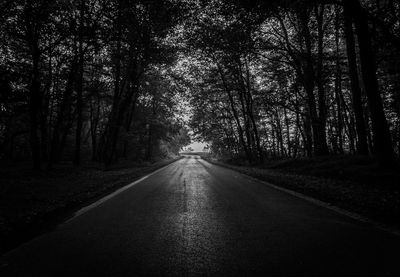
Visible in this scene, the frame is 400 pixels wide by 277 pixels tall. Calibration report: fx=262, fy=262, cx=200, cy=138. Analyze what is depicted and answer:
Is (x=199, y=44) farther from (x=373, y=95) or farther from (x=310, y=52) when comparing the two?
(x=373, y=95)

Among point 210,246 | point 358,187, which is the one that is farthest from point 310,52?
point 210,246

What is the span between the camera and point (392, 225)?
4367 millimetres

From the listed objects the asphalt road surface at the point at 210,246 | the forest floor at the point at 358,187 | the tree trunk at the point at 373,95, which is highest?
the tree trunk at the point at 373,95

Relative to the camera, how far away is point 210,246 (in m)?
3.57

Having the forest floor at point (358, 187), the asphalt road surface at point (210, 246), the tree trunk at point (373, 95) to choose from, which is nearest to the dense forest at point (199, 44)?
the tree trunk at point (373, 95)

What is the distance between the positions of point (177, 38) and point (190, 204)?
1531 centimetres

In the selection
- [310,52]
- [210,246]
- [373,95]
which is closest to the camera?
[210,246]

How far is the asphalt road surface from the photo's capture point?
2.89 meters

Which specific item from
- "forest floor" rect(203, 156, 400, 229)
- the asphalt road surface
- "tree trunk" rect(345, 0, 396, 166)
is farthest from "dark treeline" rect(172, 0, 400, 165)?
the asphalt road surface

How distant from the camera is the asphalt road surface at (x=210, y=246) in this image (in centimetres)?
289

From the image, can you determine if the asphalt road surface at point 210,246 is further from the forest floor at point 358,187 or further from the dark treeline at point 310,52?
the dark treeline at point 310,52

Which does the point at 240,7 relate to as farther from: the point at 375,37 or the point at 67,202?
the point at 67,202

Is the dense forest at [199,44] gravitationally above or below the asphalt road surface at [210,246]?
above

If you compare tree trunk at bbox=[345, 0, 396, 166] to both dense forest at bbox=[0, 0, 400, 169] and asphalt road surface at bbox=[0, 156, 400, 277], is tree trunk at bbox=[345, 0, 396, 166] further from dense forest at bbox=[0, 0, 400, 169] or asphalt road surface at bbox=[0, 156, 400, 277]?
asphalt road surface at bbox=[0, 156, 400, 277]
